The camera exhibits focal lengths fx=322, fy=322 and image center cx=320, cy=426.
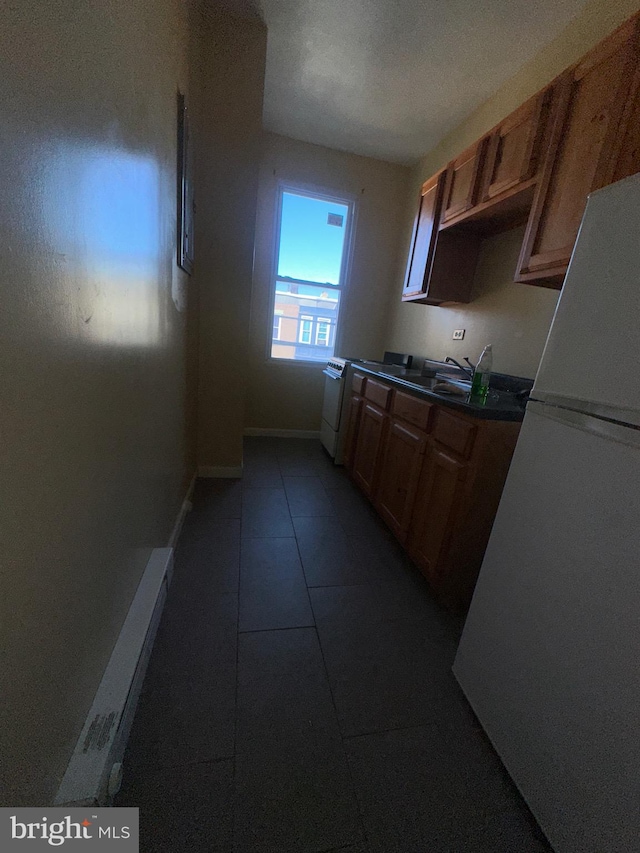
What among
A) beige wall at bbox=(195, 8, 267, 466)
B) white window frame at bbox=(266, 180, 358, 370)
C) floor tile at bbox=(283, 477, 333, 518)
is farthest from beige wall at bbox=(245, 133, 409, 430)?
floor tile at bbox=(283, 477, 333, 518)

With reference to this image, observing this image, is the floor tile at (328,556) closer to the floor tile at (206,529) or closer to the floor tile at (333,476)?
the floor tile at (206,529)

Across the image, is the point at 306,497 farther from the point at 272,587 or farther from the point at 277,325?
the point at 277,325

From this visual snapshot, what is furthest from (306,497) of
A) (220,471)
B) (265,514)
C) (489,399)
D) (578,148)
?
(578,148)

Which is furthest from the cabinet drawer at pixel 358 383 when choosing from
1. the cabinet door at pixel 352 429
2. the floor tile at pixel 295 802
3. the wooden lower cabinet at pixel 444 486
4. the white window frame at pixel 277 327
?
the floor tile at pixel 295 802

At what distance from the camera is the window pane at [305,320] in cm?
326

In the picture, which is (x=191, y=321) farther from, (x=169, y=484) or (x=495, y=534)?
(x=495, y=534)

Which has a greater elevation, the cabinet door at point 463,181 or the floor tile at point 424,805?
the cabinet door at point 463,181

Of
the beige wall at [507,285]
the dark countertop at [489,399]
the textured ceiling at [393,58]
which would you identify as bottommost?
the dark countertop at [489,399]

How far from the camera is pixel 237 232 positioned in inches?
83.0

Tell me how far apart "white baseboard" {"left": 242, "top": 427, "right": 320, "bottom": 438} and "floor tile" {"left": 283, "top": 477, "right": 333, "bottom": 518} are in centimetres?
101

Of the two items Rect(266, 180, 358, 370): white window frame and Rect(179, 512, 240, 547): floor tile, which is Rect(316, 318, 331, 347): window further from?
Rect(179, 512, 240, 547): floor tile

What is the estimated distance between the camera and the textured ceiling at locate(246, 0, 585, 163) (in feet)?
5.51

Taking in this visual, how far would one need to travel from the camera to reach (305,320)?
11.0 feet

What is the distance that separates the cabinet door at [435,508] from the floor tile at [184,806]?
106 cm
